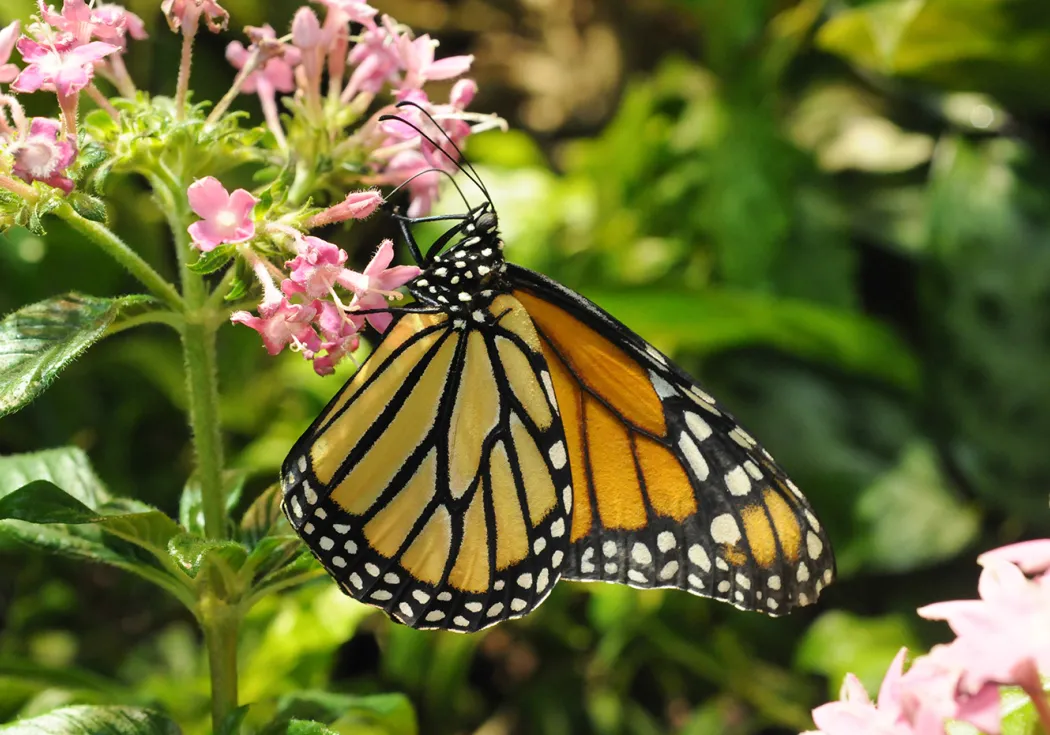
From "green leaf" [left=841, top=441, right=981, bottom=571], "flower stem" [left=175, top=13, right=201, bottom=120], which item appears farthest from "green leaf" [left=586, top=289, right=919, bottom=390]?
"flower stem" [left=175, top=13, right=201, bottom=120]

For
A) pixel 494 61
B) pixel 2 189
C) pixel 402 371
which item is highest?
pixel 494 61

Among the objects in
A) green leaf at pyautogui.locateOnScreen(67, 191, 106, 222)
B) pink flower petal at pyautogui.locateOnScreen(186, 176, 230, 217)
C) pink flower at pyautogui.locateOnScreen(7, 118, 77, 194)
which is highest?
pink flower at pyautogui.locateOnScreen(7, 118, 77, 194)

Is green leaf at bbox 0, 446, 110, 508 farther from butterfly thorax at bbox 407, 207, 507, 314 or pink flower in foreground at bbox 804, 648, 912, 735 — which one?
pink flower in foreground at bbox 804, 648, 912, 735

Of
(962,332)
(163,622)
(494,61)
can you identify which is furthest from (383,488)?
(494,61)

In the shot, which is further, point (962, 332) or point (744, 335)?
point (962, 332)

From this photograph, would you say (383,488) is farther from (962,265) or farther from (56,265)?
(962,265)

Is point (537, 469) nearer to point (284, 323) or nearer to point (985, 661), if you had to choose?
point (284, 323)

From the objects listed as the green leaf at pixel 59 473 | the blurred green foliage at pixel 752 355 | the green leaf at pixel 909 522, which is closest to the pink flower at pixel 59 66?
the green leaf at pixel 59 473
